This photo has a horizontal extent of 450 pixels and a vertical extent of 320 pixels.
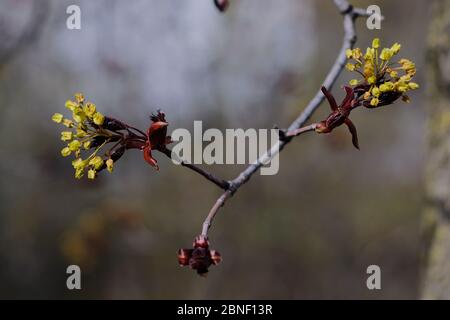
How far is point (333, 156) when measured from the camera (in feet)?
18.1

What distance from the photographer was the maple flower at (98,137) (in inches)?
32.4

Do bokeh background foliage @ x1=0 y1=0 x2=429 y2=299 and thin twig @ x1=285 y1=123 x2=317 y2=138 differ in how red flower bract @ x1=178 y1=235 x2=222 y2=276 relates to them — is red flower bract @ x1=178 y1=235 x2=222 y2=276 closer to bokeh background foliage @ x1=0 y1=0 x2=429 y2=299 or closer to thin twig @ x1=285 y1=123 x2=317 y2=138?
thin twig @ x1=285 y1=123 x2=317 y2=138

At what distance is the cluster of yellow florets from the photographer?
820mm

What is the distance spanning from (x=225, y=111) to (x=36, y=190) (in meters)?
1.89

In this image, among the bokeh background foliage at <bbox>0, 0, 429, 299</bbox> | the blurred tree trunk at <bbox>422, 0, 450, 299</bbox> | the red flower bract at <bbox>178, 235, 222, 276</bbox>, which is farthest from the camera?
the bokeh background foliage at <bbox>0, 0, 429, 299</bbox>

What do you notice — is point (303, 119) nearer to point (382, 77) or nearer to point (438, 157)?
point (382, 77)

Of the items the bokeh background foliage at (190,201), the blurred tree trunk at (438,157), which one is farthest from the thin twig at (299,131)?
the bokeh background foliage at (190,201)

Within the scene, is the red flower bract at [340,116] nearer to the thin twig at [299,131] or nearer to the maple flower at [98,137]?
the thin twig at [299,131]

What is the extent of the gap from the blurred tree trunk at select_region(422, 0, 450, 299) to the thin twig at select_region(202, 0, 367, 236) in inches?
26.6

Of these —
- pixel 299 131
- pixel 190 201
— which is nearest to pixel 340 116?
pixel 299 131

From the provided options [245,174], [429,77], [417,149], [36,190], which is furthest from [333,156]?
[245,174]

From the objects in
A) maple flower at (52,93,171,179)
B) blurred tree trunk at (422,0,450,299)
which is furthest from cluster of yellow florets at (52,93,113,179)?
blurred tree trunk at (422,0,450,299)
